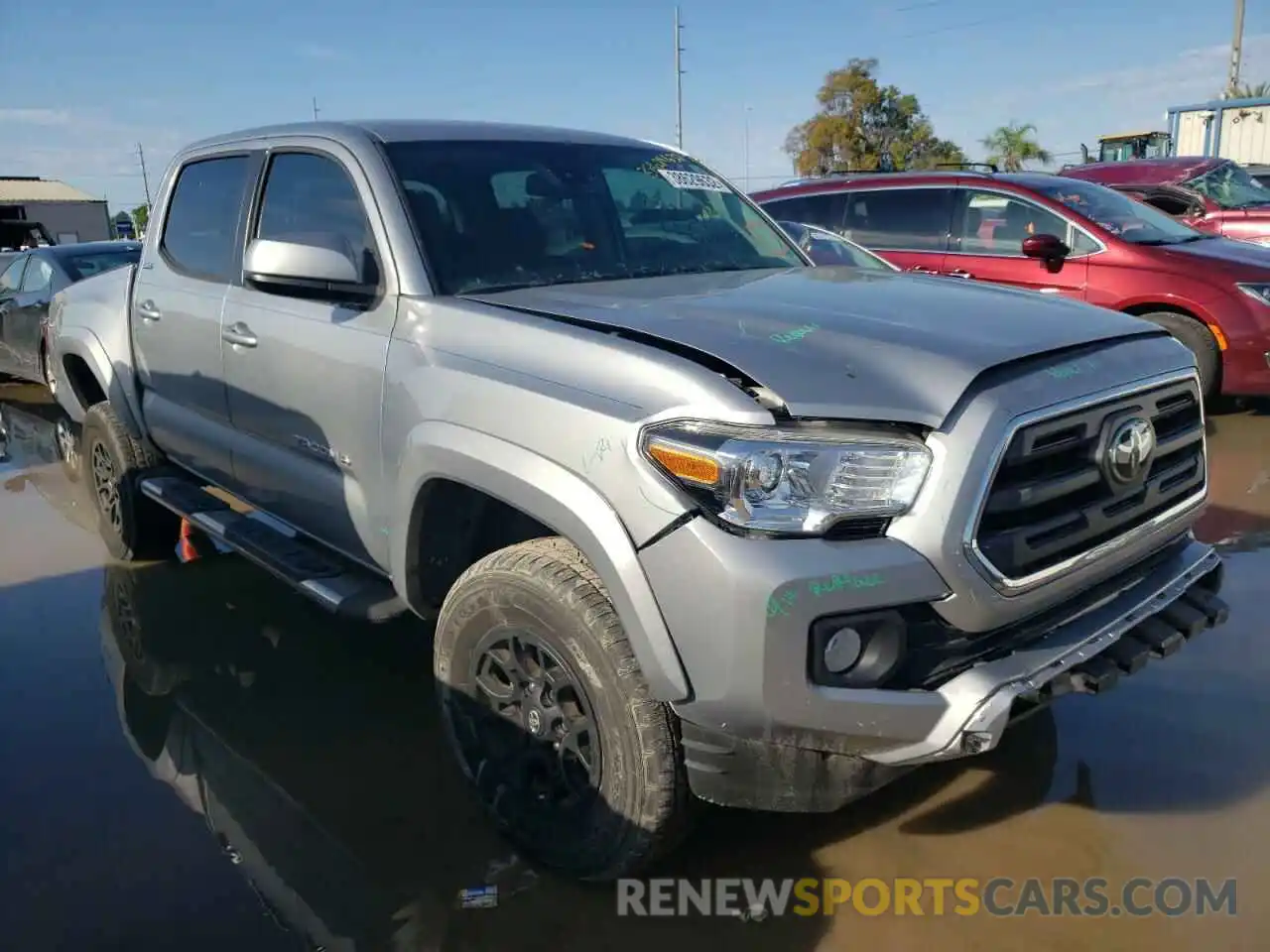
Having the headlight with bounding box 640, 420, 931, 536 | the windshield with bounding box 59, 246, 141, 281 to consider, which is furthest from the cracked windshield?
the windshield with bounding box 59, 246, 141, 281

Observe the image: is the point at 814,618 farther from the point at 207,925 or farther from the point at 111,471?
the point at 111,471

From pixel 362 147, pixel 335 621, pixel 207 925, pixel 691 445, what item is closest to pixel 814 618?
pixel 691 445

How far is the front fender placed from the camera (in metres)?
2.11

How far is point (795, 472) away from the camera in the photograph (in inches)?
81.5

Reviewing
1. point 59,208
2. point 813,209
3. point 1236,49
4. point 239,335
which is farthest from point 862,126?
point 239,335

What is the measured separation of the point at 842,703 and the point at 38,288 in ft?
32.0

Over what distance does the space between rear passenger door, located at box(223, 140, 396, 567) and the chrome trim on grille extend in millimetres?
1689

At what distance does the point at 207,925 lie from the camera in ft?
8.31

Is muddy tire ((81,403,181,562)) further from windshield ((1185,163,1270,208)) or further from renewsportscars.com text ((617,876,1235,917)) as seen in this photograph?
windshield ((1185,163,1270,208))

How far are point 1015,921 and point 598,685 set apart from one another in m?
1.21

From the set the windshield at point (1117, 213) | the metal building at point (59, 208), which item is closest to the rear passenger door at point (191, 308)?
the windshield at point (1117, 213)

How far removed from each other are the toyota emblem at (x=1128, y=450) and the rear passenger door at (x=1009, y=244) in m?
5.23

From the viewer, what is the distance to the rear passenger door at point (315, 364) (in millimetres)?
3027

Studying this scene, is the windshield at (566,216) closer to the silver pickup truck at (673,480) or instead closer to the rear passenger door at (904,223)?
the silver pickup truck at (673,480)
